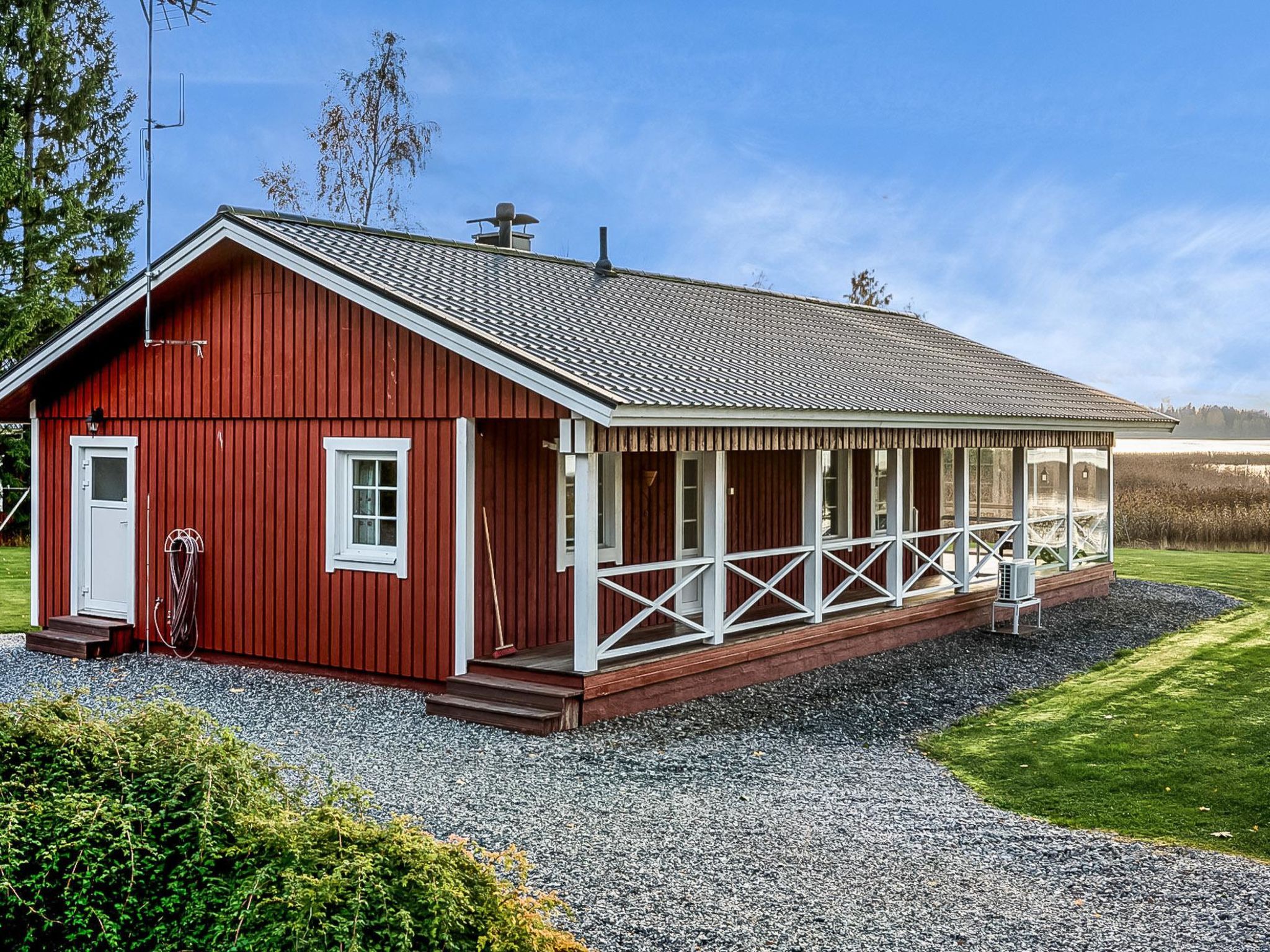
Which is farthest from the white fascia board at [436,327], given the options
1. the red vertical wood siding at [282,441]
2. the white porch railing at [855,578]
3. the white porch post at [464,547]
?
the white porch railing at [855,578]

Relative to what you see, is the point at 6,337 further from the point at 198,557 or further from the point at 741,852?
the point at 741,852

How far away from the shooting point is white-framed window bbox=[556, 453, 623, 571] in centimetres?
1197

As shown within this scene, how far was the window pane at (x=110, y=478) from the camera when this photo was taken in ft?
45.5

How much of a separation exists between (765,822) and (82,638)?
900 cm

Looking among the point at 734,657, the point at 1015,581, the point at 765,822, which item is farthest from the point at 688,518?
the point at 765,822

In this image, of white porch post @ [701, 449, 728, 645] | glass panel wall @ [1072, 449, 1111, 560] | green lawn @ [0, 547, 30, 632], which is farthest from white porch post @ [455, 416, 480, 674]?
glass panel wall @ [1072, 449, 1111, 560]

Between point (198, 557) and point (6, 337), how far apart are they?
1835cm

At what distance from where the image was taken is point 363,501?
38.8ft

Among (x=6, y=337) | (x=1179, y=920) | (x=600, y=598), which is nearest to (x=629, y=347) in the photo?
(x=600, y=598)

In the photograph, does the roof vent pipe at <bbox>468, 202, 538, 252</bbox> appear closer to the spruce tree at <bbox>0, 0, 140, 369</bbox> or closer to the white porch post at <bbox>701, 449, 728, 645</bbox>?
the white porch post at <bbox>701, 449, 728, 645</bbox>

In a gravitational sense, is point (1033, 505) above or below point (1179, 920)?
above

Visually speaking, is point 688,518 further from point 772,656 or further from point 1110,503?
point 1110,503

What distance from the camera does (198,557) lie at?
512 inches

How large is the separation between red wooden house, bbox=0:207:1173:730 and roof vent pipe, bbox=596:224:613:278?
1.24 feet
